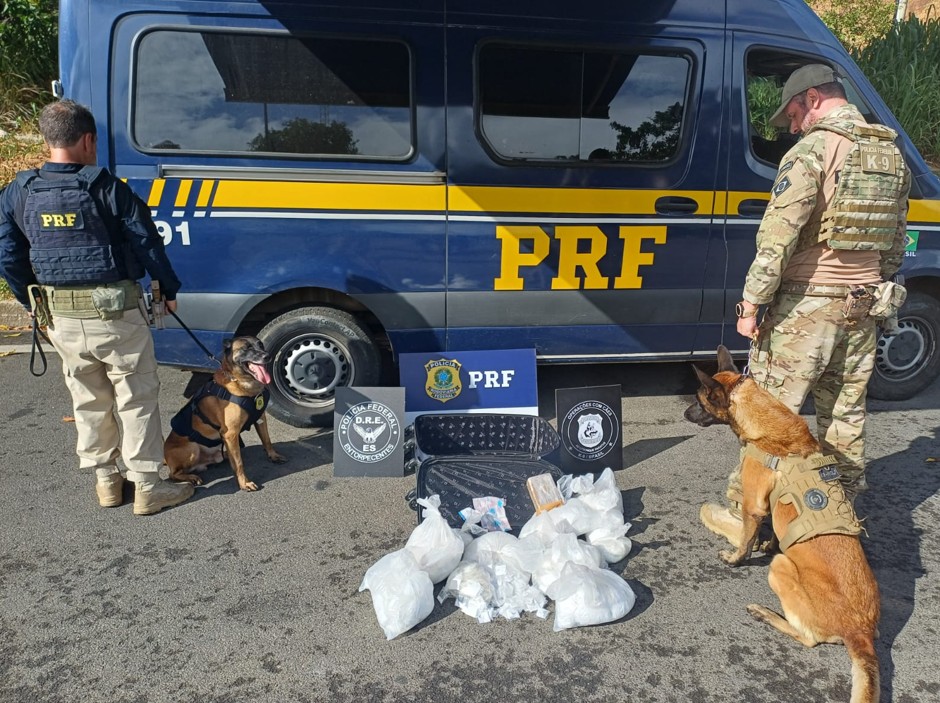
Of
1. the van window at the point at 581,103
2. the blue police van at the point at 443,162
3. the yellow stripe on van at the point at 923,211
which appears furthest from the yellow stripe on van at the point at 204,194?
the yellow stripe on van at the point at 923,211

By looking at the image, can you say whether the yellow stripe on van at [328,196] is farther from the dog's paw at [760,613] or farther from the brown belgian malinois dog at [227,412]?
the dog's paw at [760,613]

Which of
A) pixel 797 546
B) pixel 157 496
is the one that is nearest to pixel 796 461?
pixel 797 546

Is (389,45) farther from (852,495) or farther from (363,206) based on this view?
(852,495)

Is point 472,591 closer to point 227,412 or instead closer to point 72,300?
point 227,412

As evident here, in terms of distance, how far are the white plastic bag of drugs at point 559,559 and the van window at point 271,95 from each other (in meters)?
2.26

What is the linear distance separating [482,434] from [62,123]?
8.30 feet

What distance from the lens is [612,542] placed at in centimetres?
280

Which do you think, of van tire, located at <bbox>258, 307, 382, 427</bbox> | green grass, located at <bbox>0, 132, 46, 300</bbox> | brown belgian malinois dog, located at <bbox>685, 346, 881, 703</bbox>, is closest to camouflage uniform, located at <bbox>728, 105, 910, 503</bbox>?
brown belgian malinois dog, located at <bbox>685, 346, 881, 703</bbox>

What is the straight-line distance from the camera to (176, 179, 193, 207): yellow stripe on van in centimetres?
346

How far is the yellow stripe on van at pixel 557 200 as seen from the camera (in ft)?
12.0

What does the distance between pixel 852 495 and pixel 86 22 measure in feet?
14.9

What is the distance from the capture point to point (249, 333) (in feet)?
12.7

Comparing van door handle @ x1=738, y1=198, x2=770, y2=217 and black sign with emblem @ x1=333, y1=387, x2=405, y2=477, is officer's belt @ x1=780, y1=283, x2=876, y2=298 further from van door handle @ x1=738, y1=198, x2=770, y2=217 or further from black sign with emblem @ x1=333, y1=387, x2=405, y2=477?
black sign with emblem @ x1=333, y1=387, x2=405, y2=477

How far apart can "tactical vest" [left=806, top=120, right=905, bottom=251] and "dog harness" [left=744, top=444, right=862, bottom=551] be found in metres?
0.92
